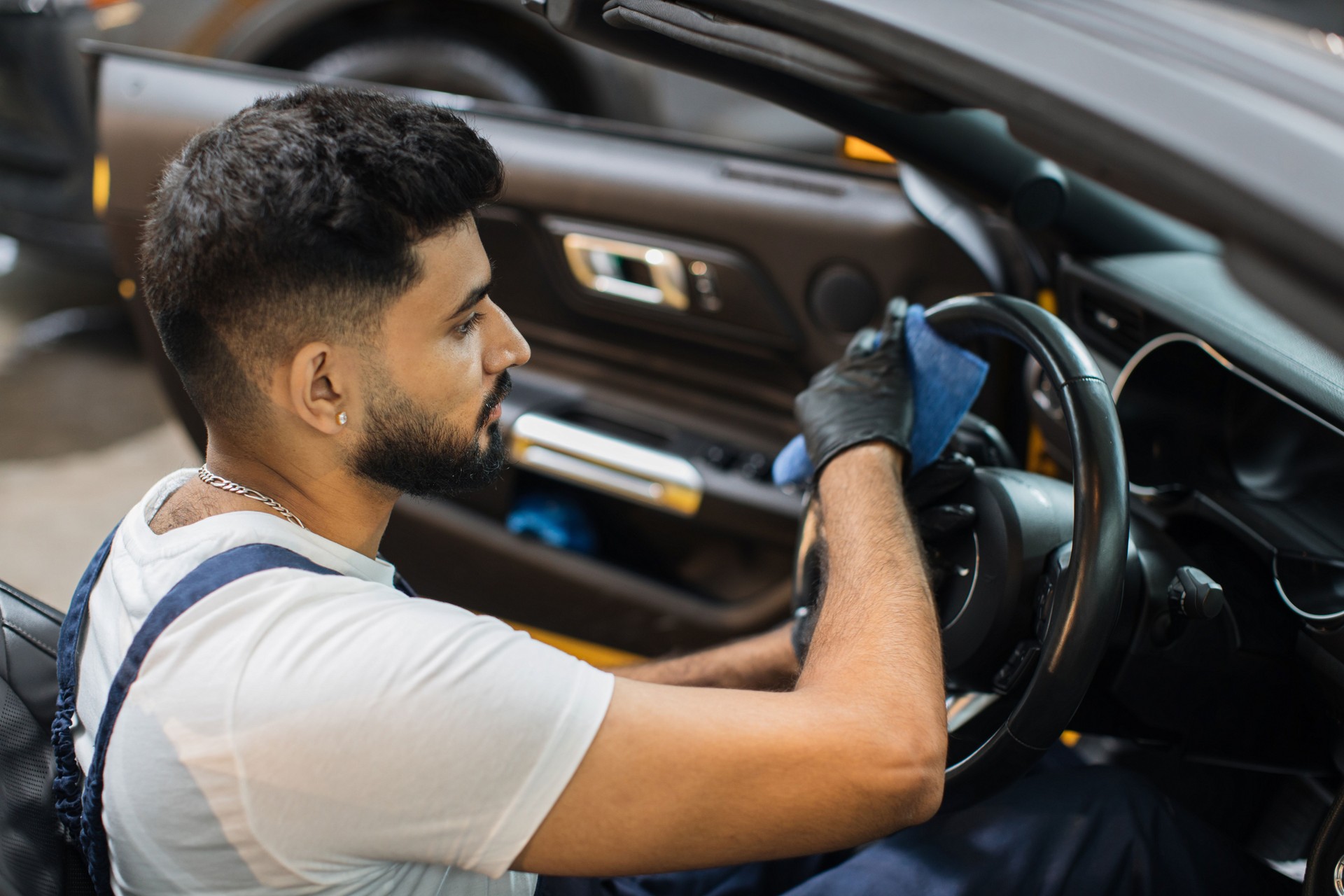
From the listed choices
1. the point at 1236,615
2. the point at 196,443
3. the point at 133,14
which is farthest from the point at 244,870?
the point at 133,14

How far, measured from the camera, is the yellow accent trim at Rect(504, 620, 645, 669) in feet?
6.88

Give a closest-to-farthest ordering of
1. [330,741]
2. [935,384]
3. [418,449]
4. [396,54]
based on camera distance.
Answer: [330,741] < [418,449] < [935,384] < [396,54]

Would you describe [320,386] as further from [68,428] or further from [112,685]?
[68,428]

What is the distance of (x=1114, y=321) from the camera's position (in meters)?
1.51

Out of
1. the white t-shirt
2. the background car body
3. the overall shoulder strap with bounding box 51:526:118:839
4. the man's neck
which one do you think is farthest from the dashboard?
the background car body

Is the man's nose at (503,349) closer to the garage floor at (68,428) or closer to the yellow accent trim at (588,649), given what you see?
the yellow accent trim at (588,649)

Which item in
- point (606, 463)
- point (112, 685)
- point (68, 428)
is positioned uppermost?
point (112, 685)

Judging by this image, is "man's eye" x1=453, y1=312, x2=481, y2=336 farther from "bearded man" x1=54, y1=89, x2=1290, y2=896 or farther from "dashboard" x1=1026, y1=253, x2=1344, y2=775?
"dashboard" x1=1026, y1=253, x2=1344, y2=775

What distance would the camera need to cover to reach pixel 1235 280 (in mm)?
645

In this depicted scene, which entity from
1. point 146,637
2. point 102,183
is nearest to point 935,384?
point 146,637

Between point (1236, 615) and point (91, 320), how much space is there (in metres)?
4.01

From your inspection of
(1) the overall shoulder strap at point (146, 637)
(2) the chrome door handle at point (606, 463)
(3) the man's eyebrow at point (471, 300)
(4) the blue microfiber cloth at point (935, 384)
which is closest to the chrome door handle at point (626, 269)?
(2) the chrome door handle at point (606, 463)

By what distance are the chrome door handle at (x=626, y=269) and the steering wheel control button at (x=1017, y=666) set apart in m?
1.09

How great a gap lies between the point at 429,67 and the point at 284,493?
7.32 ft
